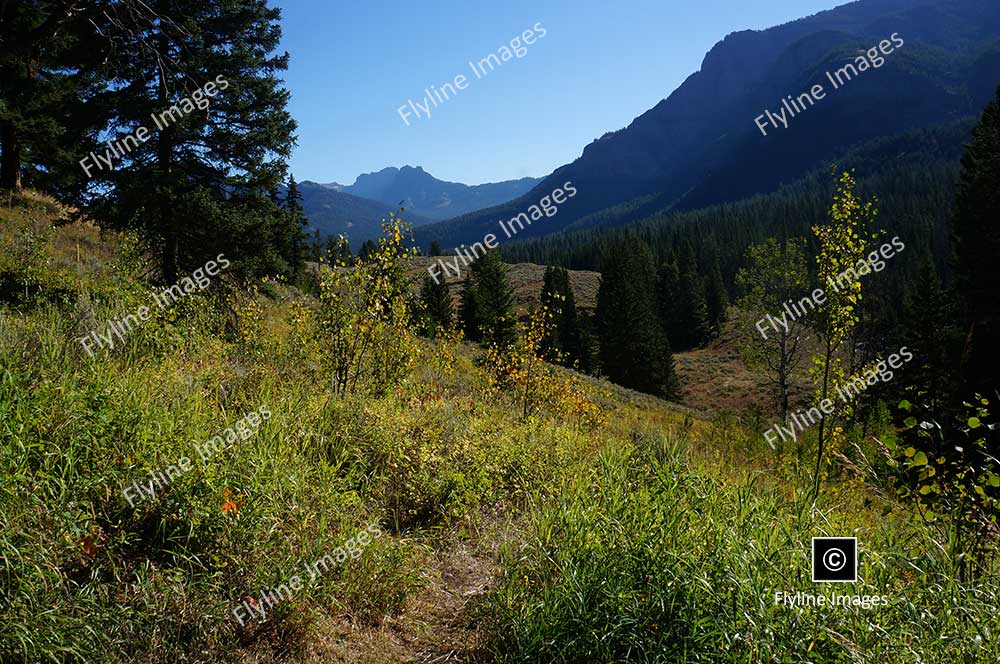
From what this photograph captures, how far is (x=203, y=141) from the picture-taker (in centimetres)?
1164

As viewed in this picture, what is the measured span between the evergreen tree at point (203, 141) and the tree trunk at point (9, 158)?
1230 centimetres

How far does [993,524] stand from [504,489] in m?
3.66

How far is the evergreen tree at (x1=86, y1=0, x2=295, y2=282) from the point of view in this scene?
1084cm

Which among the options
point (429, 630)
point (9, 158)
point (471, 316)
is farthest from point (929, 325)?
point (471, 316)

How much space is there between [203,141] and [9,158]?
43.8ft

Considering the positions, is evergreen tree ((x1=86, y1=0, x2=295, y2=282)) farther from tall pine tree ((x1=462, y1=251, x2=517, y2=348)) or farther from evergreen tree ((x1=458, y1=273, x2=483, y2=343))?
evergreen tree ((x1=458, y1=273, x2=483, y2=343))

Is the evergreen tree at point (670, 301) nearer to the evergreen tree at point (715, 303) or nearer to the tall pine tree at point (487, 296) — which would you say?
the evergreen tree at point (715, 303)

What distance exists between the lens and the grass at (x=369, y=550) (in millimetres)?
2588

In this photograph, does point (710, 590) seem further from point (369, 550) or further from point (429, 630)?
point (369, 550)

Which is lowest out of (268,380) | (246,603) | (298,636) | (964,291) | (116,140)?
(964,291)

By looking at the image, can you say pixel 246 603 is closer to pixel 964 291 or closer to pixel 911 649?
pixel 911 649

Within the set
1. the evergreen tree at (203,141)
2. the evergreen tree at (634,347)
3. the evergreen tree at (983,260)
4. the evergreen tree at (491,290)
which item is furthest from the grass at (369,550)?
the evergreen tree at (634,347)

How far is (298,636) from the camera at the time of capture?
3.09 m

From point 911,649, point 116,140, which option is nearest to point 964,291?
point 911,649
